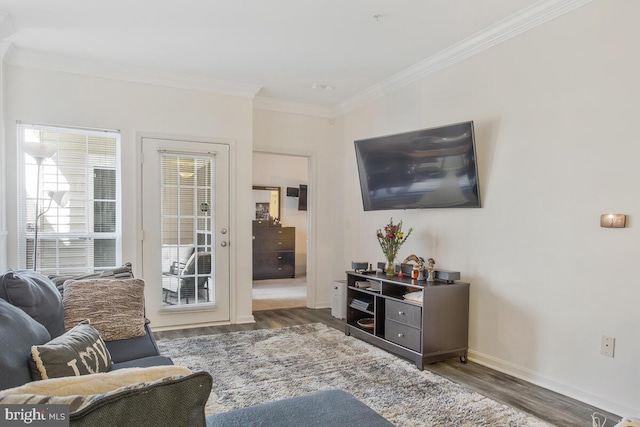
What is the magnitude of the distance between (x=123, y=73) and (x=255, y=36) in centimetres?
161

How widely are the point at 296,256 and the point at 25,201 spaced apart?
5.23 m

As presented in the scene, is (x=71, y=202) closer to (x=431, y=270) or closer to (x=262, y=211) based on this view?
(x=431, y=270)

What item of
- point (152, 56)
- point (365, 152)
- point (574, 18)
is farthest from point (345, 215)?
point (574, 18)

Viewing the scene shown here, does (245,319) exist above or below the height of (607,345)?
below

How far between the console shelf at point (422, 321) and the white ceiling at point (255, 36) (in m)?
2.03

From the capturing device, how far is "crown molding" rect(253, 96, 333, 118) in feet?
16.4

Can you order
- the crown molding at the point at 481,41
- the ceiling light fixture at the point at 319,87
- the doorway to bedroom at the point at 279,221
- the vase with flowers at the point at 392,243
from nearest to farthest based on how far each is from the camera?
the crown molding at the point at 481,41 → the vase with flowers at the point at 392,243 → the ceiling light fixture at the point at 319,87 → the doorway to bedroom at the point at 279,221

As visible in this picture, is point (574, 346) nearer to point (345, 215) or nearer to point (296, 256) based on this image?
point (345, 215)

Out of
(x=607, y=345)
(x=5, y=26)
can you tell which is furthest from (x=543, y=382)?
(x=5, y=26)

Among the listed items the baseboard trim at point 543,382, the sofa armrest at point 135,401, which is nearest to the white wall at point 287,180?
the baseboard trim at point 543,382

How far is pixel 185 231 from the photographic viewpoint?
438cm

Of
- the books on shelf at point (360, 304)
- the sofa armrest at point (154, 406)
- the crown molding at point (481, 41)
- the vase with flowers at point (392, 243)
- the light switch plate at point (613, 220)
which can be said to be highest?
the crown molding at point (481, 41)

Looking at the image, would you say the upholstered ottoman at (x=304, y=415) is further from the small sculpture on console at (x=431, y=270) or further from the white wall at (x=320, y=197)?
the white wall at (x=320, y=197)

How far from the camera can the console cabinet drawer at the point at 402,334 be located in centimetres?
322
